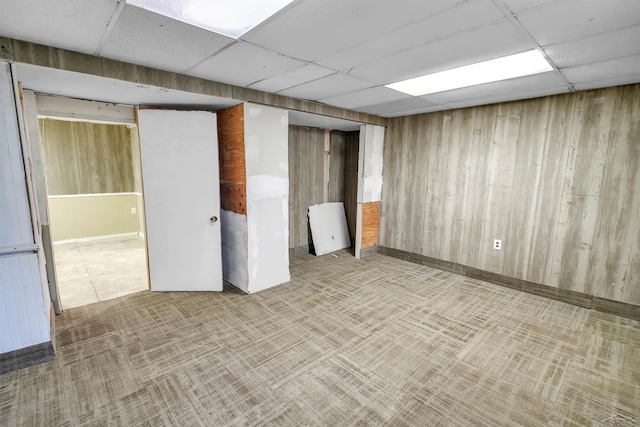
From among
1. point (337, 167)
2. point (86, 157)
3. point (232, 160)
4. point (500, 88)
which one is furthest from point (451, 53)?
point (86, 157)

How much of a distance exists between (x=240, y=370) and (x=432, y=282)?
2570 millimetres

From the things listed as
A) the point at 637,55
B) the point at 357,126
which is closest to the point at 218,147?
the point at 357,126

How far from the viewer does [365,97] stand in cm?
324

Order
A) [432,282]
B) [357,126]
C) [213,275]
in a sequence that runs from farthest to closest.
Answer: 1. [357,126]
2. [432,282]
3. [213,275]

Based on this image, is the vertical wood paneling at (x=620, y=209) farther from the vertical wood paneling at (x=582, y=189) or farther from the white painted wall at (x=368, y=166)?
the white painted wall at (x=368, y=166)

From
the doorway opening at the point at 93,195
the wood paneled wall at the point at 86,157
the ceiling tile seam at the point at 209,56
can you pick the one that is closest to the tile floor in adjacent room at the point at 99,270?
the doorway opening at the point at 93,195

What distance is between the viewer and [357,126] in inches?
177

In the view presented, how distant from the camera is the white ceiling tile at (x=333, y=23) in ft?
4.72

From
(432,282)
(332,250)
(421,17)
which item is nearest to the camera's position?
(421,17)

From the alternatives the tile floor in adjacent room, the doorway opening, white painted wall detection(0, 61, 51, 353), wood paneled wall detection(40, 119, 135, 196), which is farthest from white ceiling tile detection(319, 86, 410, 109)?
wood paneled wall detection(40, 119, 135, 196)

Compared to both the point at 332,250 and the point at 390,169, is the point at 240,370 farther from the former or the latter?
the point at 390,169

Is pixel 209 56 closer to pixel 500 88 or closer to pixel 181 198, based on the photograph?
pixel 181 198

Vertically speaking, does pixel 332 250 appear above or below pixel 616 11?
below

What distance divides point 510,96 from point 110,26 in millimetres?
3565
